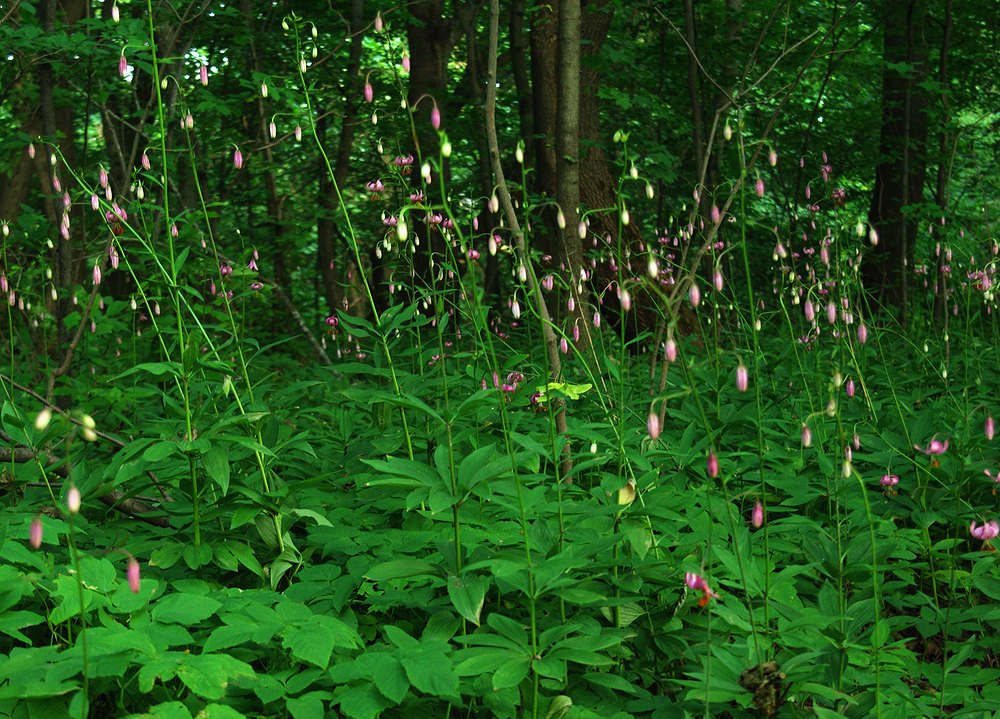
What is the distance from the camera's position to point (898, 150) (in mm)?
8680

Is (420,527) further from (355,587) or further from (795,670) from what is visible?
(795,670)

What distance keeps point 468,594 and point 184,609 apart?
0.70 meters

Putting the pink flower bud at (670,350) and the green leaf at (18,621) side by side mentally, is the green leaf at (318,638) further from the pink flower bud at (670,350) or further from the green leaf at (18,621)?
the pink flower bud at (670,350)

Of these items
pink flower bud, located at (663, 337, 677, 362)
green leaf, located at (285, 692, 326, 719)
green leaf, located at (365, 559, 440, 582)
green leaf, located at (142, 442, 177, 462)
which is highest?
pink flower bud, located at (663, 337, 677, 362)

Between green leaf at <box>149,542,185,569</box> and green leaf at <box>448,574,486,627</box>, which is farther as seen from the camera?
green leaf at <box>149,542,185,569</box>

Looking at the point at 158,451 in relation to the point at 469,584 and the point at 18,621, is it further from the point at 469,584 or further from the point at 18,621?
the point at 469,584

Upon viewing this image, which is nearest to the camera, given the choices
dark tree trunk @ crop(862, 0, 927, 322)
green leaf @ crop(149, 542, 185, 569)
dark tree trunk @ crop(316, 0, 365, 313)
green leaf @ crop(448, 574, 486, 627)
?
green leaf @ crop(448, 574, 486, 627)

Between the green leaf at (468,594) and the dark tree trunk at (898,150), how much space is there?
696 cm

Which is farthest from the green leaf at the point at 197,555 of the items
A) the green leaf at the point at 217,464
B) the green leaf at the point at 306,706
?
the green leaf at the point at 306,706

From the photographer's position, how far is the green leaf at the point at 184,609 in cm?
212

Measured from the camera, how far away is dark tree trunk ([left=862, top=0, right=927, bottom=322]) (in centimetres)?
832

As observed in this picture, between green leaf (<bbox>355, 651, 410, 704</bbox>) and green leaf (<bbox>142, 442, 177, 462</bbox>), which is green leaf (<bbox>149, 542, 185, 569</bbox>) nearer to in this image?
green leaf (<bbox>142, 442, 177, 462</bbox>)

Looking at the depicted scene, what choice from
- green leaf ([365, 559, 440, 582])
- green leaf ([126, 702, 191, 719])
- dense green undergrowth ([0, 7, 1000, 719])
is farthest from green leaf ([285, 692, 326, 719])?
green leaf ([365, 559, 440, 582])

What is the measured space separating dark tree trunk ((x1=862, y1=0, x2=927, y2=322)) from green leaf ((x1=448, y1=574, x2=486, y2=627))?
6.96 m
